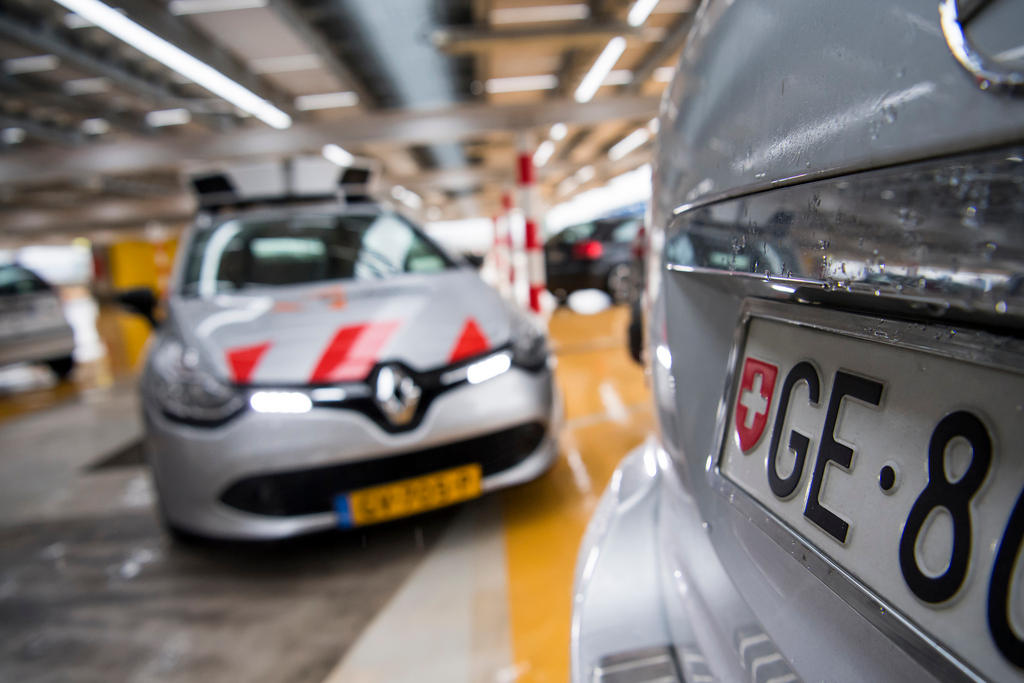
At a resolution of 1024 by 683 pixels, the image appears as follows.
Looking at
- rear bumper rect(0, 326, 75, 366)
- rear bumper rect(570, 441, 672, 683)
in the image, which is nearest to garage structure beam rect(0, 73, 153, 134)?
rear bumper rect(0, 326, 75, 366)

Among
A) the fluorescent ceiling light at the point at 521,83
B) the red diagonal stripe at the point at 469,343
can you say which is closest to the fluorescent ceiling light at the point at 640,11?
the fluorescent ceiling light at the point at 521,83

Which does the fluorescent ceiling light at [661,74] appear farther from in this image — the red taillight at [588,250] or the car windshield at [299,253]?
the car windshield at [299,253]

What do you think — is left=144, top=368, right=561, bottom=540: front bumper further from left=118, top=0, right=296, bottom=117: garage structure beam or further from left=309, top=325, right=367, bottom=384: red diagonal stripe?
left=118, top=0, right=296, bottom=117: garage structure beam

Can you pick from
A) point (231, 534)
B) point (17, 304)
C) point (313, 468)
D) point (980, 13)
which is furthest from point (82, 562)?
point (17, 304)

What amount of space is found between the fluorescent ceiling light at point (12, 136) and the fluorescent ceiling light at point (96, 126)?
91cm

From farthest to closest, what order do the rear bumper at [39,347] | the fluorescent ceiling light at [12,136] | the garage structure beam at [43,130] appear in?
the fluorescent ceiling light at [12,136] < the garage structure beam at [43,130] < the rear bumper at [39,347]

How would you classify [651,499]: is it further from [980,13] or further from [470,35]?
[470,35]

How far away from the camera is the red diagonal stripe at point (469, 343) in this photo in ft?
6.20

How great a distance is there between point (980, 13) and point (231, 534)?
188 centimetres

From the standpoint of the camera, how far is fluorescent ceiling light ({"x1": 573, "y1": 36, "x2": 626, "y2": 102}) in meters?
7.46

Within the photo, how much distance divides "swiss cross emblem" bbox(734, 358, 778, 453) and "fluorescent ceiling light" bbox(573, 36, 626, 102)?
695 centimetres

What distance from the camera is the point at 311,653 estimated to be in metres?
1.52

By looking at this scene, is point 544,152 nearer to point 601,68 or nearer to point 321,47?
point 601,68

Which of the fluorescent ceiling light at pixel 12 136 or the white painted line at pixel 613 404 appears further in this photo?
the fluorescent ceiling light at pixel 12 136
